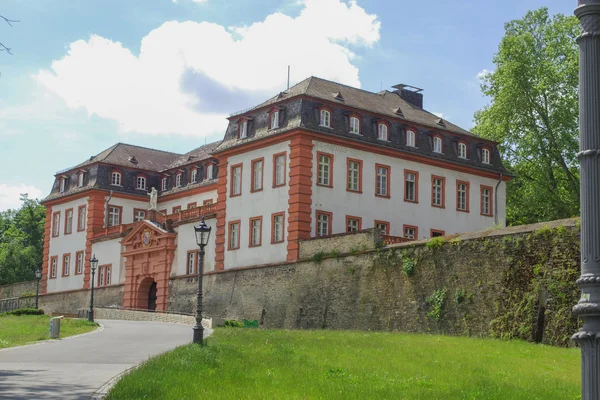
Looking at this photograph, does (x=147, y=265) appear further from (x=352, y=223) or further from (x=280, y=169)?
(x=352, y=223)

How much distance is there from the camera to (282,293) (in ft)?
145

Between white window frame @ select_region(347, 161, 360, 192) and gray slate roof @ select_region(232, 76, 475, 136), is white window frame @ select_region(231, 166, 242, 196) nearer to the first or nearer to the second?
gray slate roof @ select_region(232, 76, 475, 136)

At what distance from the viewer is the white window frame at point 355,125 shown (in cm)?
4684

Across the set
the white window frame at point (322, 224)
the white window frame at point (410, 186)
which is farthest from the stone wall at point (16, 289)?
the white window frame at point (410, 186)

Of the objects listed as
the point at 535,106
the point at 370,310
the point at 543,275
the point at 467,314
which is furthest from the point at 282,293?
the point at 535,106

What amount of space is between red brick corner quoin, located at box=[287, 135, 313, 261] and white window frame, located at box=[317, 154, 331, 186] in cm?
66

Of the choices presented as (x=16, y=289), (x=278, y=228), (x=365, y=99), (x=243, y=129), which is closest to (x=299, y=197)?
(x=278, y=228)

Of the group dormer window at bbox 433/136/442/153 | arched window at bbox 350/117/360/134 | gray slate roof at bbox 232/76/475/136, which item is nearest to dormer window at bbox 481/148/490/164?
gray slate roof at bbox 232/76/475/136

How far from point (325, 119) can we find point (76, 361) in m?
25.6

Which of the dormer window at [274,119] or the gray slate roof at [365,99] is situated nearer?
the dormer window at [274,119]

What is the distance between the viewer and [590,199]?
287 inches

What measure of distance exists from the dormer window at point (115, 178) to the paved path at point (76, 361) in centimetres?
3010

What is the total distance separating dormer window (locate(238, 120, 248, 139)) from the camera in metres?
49.1

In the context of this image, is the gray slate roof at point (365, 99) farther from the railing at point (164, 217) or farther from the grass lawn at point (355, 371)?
the grass lawn at point (355, 371)
